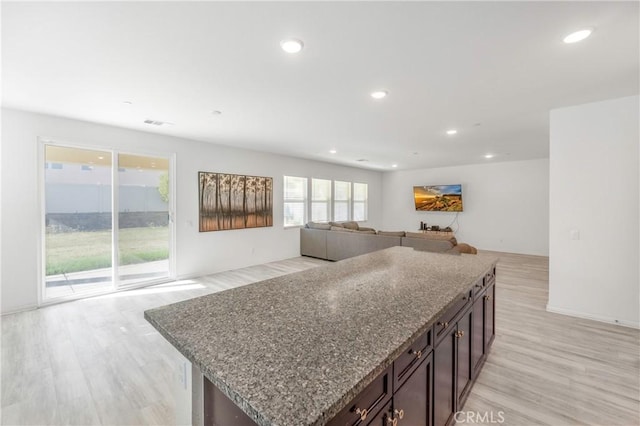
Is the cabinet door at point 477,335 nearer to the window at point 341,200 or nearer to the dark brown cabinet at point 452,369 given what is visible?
the dark brown cabinet at point 452,369

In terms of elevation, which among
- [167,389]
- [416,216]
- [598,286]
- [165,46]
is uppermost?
[165,46]

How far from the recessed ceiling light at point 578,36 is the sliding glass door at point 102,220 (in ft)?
17.1

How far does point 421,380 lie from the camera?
1.24 metres

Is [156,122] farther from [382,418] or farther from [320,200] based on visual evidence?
[320,200]

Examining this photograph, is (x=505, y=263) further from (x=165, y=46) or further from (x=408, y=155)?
(x=165, y=46)

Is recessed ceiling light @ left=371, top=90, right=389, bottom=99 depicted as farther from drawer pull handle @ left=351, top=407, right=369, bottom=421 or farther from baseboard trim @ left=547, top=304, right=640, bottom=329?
baseboard trim @ left=547, top=304, right=640, bottom=329

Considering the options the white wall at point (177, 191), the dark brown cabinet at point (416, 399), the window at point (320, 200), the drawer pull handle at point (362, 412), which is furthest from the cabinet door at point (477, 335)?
the window at point (320, 200)

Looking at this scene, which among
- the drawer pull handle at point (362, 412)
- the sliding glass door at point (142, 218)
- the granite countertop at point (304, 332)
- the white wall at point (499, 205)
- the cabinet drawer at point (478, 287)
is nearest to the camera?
the granite countertop at point (304, 332)

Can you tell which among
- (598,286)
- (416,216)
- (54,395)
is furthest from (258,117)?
(416,216)

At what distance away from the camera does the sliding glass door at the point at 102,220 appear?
12.4 feet

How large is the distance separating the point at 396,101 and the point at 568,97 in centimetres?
183

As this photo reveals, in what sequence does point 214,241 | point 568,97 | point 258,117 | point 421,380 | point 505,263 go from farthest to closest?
point 505,263 < point 214,241 < point 258,117 < point 568,97 < point 421,380

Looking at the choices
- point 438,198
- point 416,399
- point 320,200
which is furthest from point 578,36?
point 438,198

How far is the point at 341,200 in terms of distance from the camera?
8.48 m
